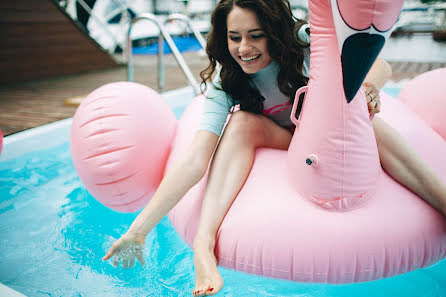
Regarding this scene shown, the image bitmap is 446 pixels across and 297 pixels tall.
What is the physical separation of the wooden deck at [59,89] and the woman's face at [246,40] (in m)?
1.81

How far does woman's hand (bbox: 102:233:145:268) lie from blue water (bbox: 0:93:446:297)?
172 millimetres

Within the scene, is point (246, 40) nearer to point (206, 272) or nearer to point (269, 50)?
point (269, 50)

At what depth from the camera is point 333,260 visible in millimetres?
979

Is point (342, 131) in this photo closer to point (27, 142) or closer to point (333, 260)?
point (333, 260)

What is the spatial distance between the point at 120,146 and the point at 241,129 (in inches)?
18.4

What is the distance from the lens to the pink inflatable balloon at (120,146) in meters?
1.39

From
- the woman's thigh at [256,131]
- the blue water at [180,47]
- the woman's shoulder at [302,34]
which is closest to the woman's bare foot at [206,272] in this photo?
the woman's thigh at [256,131]

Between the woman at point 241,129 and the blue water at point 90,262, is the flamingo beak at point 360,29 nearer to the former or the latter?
the woman at point 241,129

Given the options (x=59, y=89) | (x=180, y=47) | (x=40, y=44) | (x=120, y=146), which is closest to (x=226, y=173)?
(x=120, y=146)

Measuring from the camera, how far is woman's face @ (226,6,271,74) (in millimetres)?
1113

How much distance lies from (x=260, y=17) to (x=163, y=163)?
2.24 feet

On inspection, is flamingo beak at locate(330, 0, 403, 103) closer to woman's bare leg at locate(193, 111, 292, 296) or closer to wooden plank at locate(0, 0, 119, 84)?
woman's bare leg at locate(193, 111, 292, 296)

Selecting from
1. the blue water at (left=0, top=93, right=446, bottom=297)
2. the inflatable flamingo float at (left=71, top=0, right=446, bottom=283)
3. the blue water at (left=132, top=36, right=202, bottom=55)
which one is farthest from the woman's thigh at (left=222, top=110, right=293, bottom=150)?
the blue water at (left=132, top=36, right=202, bottom=55)

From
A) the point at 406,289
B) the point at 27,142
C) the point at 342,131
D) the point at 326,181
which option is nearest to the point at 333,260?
the point at 326,181
